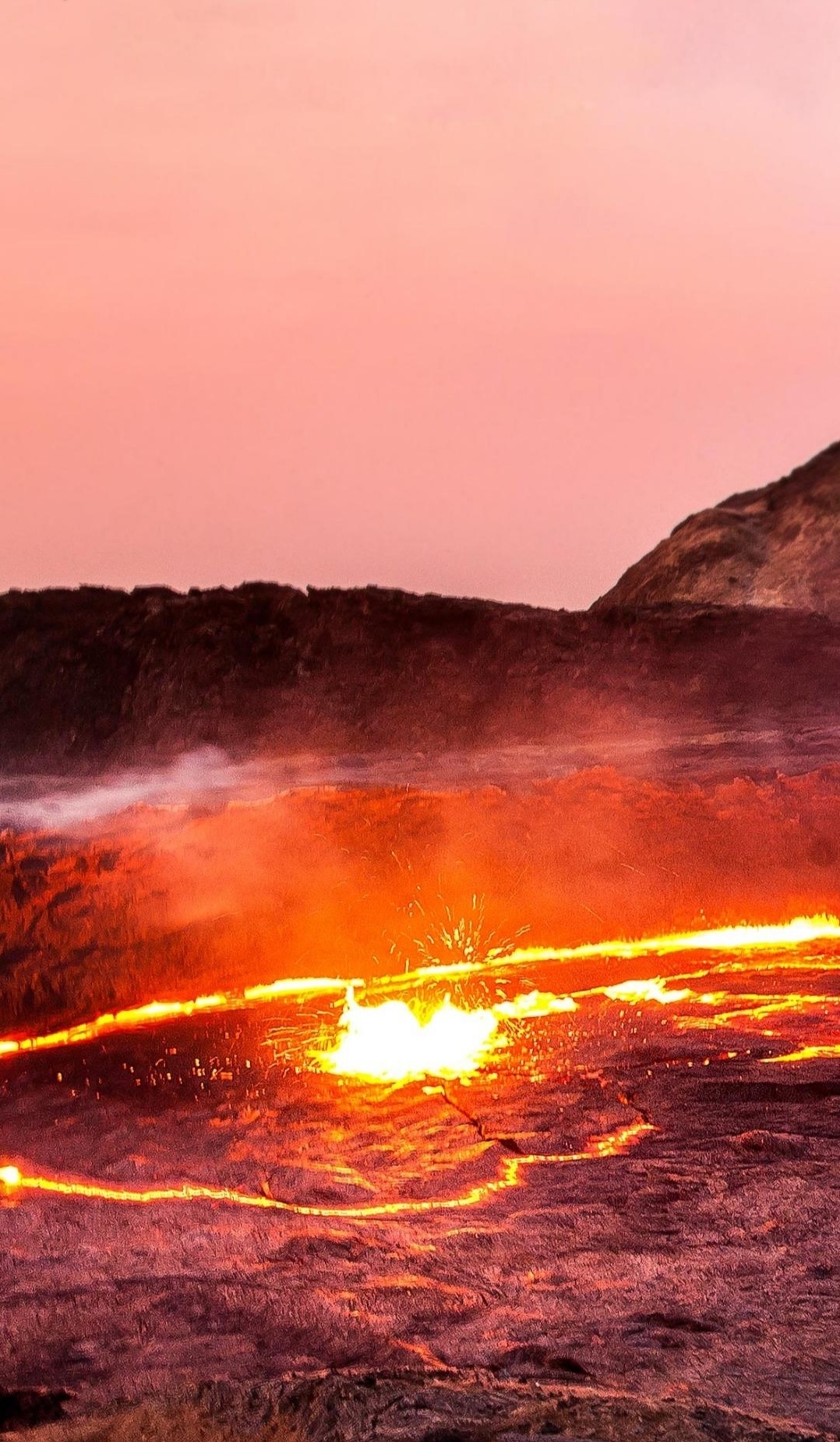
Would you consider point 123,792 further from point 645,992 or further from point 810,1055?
point 810,1055

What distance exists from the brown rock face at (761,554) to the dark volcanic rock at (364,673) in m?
8.36

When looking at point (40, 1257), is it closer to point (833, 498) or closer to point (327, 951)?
point (327, 951)

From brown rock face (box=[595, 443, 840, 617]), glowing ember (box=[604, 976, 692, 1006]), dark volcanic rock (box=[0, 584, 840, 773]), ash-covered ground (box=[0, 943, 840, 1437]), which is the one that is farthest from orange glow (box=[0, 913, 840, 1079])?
brown rock face (box=[595, 443, 840, 617])

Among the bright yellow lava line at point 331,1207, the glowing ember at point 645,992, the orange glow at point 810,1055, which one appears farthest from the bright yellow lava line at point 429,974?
the bright yellow lava line at point 331,1207

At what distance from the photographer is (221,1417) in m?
3.91

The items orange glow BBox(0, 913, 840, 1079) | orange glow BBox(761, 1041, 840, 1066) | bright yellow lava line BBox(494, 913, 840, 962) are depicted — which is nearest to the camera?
orange glow BBox(761, 1041, 840, 1066)

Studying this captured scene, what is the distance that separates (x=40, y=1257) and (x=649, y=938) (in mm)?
7448

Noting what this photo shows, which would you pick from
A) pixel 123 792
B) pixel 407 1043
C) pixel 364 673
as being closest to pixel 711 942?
pixel 407 1043

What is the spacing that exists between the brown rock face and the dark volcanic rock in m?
8.36

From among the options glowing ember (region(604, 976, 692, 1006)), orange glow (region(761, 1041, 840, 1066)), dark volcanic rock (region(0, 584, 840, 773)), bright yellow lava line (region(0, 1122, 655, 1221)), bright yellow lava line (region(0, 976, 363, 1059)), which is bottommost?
orange glow (region(761, 1041, 840, 1066))

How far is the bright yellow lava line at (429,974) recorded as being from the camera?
377 inches

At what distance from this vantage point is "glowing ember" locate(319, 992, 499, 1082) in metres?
7.86

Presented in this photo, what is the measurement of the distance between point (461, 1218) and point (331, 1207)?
2.06ft

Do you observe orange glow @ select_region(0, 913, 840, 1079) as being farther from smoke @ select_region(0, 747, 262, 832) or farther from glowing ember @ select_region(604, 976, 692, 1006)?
smoke @ select_region(0, 747, 262, 832)
